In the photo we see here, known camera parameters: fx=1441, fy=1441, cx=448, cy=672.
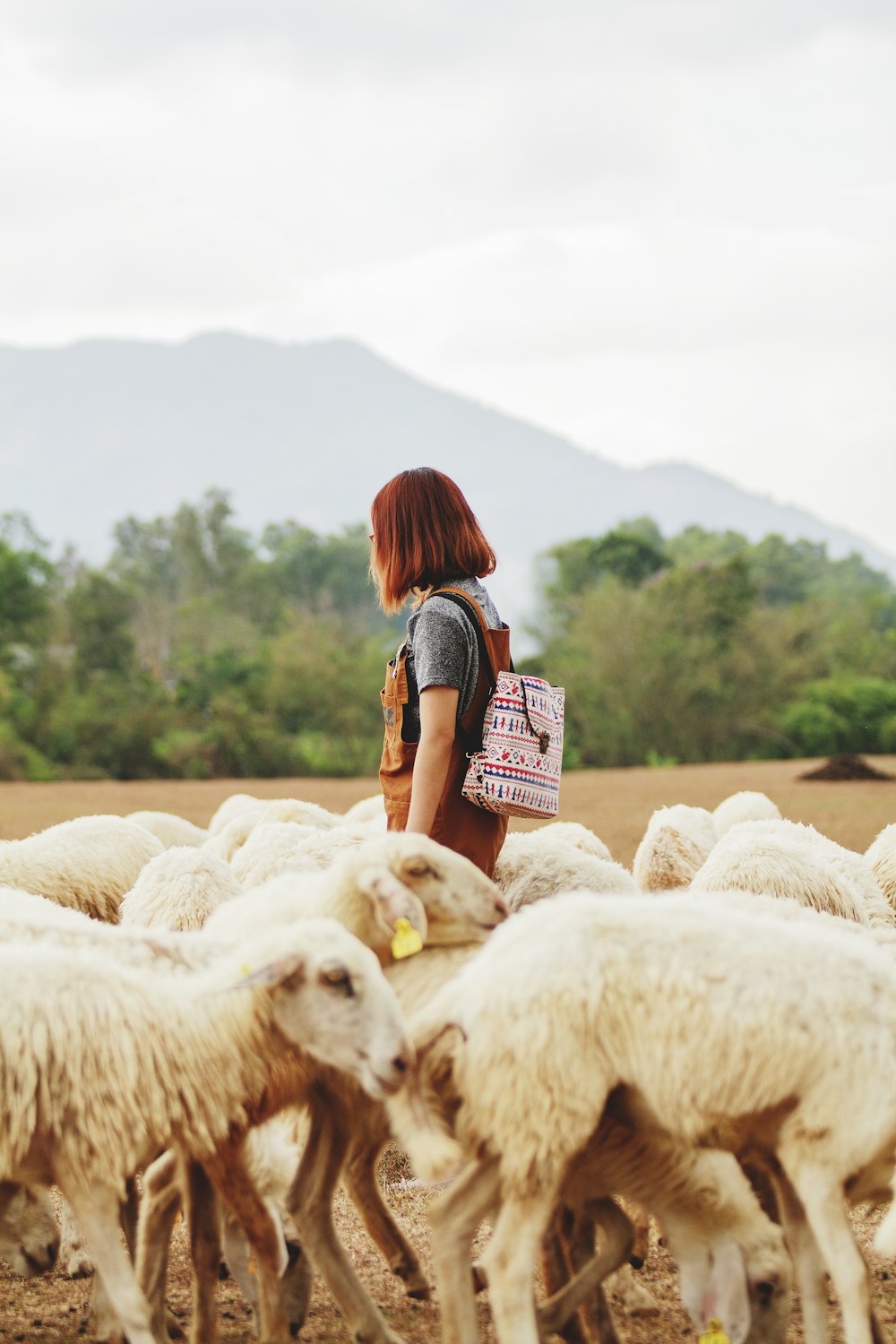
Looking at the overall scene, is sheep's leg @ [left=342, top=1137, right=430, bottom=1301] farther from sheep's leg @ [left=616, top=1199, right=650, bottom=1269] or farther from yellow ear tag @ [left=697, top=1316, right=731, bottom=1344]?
yellow ear tag @ [left=697, top=1316, right=731, bottom=1344]

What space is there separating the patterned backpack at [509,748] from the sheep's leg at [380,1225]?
1.17 meters

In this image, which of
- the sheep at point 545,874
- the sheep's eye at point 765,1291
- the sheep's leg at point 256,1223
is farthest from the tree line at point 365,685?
the sheep's leg at point 256,1223

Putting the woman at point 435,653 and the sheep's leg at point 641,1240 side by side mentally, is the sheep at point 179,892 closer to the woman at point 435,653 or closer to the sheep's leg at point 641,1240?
the woman at point 435,653

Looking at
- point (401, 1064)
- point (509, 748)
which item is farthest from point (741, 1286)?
point (509, 748)

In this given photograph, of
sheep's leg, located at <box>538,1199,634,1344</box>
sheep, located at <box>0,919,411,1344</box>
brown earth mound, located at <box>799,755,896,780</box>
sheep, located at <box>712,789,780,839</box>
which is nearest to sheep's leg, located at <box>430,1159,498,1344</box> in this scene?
sheep's leg, located at <box>538,1199,634,1344</box>

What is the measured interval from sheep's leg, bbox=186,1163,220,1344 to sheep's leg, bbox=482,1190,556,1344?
86 centimetres

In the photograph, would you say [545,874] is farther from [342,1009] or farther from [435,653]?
[342,1009]

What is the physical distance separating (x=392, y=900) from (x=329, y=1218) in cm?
95

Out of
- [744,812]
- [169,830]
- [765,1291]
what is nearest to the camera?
[765,1291]

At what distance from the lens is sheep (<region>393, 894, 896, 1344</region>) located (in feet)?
11.3

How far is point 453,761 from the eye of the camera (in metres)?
4.77

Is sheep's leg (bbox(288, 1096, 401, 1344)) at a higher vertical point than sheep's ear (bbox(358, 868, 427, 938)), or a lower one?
lower

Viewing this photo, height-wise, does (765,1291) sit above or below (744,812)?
below

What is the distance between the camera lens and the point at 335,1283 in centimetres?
400
